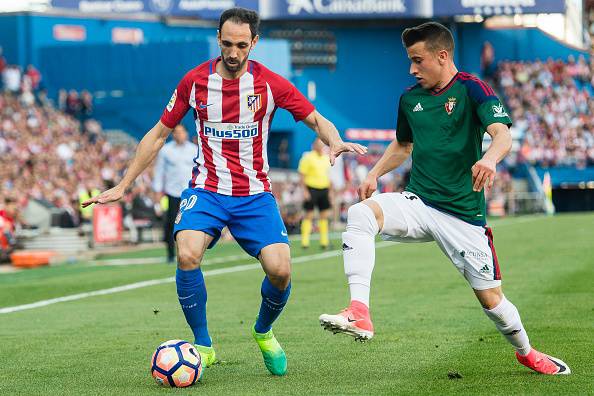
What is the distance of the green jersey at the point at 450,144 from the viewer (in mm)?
7051

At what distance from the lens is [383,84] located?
52.2m

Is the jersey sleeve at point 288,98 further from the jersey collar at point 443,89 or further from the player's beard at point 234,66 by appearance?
the jersey collar at point 443,89

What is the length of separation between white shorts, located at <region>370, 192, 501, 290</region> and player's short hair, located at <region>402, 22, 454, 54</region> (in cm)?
95

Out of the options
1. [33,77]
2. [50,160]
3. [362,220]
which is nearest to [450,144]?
[362,220]

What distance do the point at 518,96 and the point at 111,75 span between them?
17.5 meters

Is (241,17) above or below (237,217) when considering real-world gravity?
above

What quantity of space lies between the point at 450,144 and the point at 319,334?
2965 millimetres

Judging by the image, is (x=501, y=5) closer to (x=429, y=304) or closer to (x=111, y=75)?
(x=111, y=75)

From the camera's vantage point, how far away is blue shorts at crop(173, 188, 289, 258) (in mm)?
7473

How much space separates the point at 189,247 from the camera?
24.0ft

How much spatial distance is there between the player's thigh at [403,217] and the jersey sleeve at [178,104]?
4.73ft

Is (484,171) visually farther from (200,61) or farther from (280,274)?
(200,61)

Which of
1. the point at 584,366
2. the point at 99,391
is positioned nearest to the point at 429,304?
the point at 584,366

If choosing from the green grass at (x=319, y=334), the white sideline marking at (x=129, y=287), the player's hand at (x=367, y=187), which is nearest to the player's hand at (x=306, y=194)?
the white sideline marking at (x=129, y=287)
